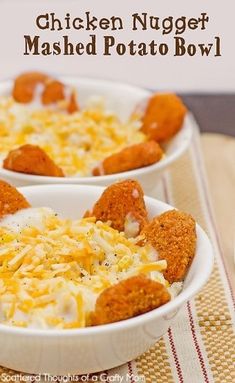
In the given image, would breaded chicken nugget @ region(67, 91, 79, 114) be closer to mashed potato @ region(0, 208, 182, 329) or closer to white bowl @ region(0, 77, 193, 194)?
white bowl @ region(0, 77, 193, 194)

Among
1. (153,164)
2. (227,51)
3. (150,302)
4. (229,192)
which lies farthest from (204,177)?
(227,51)

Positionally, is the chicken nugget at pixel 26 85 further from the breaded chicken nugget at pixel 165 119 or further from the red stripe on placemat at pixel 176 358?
the red stripe on placemat at pixel 176 358

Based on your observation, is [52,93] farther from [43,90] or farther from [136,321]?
[136,321]

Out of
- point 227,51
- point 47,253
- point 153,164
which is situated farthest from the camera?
point 227,51

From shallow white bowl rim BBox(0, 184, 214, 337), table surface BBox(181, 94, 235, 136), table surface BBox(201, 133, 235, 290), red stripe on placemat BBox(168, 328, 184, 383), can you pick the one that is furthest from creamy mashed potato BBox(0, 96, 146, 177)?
shallow white bowl rim BBox(0, 184, 214, 337)

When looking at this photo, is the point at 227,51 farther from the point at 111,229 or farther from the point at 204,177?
the point at 111,229

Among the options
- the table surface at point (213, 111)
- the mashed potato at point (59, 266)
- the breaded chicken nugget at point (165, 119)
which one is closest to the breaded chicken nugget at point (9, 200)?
the mashed potato at point (59, 266)
